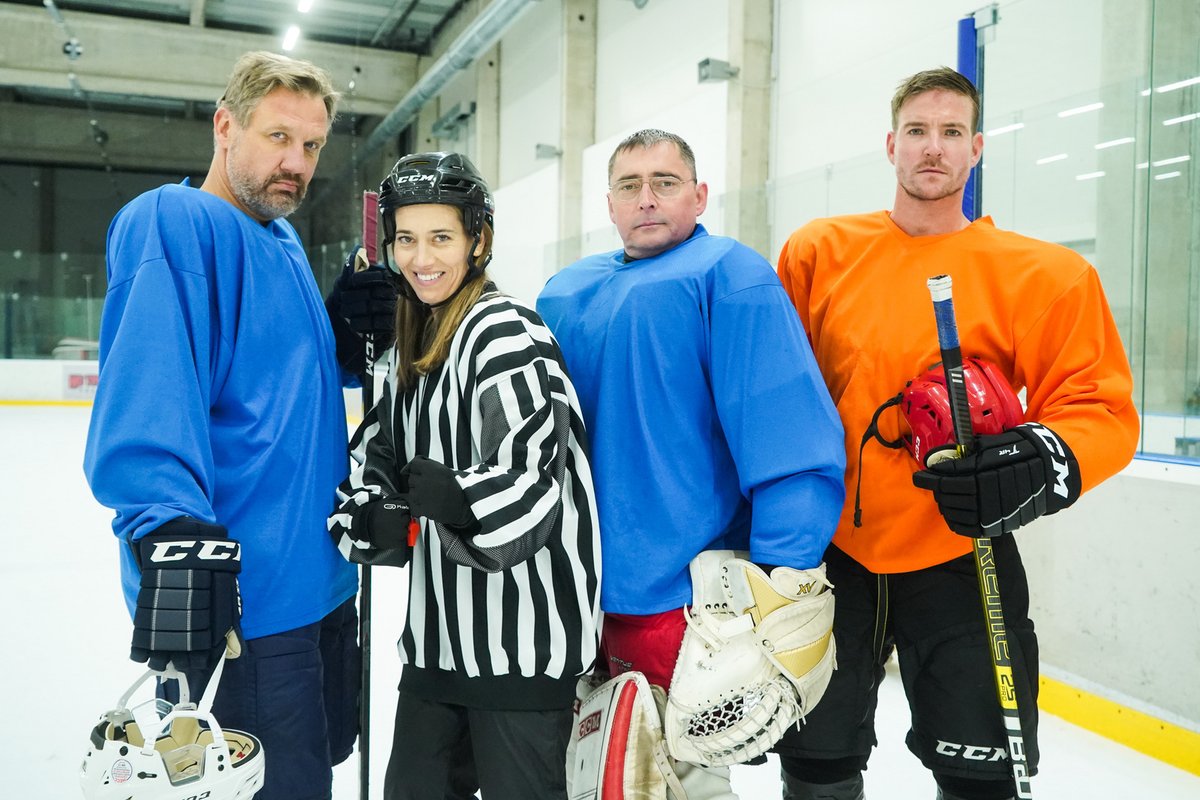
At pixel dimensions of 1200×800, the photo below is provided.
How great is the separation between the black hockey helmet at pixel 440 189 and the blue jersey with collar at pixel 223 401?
241mm

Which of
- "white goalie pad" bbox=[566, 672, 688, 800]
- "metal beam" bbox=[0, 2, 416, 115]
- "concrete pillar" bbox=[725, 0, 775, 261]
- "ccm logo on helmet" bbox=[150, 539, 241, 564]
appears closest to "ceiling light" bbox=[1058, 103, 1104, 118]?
"white goalie pad" bbox=[566, 672, 688, 800]

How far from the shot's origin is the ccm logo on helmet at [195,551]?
1237 millimetres

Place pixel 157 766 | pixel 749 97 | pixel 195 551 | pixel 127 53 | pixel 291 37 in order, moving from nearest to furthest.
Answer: pixel 157 766
pixel 195 551
pixel 749 97
pixel 291 37
pixel 127 53

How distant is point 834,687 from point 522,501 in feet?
2.30

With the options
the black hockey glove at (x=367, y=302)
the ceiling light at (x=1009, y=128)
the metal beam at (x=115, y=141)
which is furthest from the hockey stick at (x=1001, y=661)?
the metal beam at (x=115, y=141)

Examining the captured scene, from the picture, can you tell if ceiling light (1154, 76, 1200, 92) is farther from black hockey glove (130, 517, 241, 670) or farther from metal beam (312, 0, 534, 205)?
metal beam (312, 0, 534, 205)

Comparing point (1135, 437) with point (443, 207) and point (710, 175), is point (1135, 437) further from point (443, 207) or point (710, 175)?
point (710, 175)

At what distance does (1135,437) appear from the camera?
Answer: 1.50 m

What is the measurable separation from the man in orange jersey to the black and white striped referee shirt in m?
0.48

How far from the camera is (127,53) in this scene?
1190 centimetres

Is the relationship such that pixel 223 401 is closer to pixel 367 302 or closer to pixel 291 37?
pixel 367 302

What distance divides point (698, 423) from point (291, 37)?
1141 cm

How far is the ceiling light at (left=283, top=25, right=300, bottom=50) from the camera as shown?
435 inches

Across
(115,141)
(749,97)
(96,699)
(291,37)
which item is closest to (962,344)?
(96,699)
